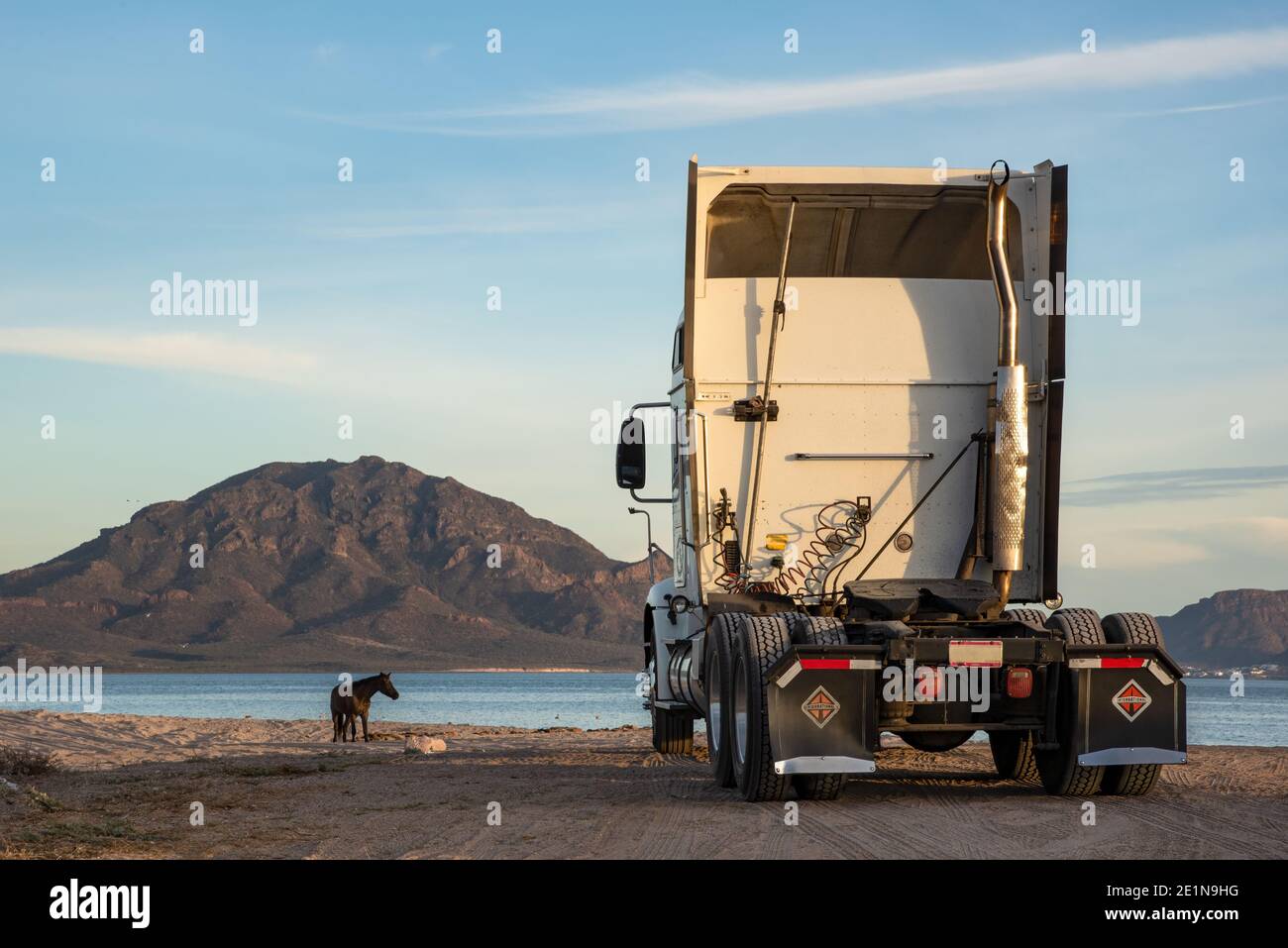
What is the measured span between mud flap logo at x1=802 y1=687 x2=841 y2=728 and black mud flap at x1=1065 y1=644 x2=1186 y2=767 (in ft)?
5.83

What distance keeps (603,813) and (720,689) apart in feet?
4.59

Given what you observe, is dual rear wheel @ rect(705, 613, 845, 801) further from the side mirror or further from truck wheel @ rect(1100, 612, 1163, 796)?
the side mirror

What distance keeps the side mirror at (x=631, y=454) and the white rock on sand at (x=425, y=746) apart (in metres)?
8.68

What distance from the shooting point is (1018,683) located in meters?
11.1

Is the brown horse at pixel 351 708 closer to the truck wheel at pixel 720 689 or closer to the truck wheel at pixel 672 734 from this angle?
the truck wheel at pixel 672 734

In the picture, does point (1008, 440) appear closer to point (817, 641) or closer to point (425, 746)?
point (817, 641)

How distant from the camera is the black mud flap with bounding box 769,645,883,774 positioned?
10.8 meters

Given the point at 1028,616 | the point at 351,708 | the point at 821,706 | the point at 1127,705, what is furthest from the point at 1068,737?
the point at 351,708

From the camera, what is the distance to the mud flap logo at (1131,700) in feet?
36.5

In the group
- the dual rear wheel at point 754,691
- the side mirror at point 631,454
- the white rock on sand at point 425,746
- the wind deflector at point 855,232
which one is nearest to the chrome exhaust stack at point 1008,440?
the wind deflector at point 855,232

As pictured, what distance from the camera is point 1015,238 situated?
1251 centimetres
